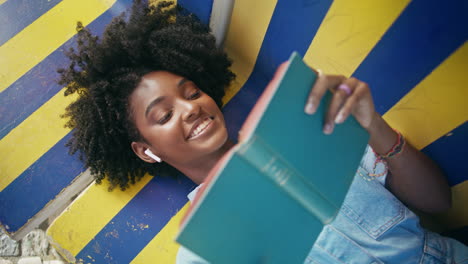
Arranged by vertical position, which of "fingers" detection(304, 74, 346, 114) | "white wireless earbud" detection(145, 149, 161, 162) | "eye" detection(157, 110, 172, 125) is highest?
"fingers" detection(304, 74, 346, 114)

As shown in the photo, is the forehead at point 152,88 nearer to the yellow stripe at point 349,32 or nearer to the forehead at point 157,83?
the forehead at point 157,83

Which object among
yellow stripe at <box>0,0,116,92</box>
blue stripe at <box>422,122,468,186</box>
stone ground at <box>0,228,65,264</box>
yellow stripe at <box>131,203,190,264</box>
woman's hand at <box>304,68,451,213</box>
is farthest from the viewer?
stone ground at <box>0,228,65,264</box>

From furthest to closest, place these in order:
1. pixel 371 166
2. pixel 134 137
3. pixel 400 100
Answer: pixel 134 137 < pixel 371 166 < pixel 400 100

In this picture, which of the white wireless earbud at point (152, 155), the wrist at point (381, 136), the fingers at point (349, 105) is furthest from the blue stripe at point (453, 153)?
the white wireless earbud at point (152, 155)

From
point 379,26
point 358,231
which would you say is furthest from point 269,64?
point 358,231

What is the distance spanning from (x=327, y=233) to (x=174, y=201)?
0.72 meters

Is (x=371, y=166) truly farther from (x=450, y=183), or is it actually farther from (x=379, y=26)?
(x=379, y=26)

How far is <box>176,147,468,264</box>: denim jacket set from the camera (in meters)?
0.98

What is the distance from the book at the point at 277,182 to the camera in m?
0.51

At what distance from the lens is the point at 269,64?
52.1 inches

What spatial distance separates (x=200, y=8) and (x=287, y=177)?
3.19 ft

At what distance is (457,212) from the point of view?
1084mm

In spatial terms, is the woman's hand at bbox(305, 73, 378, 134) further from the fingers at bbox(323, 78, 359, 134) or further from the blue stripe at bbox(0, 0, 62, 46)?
the blue stripe at bbox(0, 0, 62, 46)

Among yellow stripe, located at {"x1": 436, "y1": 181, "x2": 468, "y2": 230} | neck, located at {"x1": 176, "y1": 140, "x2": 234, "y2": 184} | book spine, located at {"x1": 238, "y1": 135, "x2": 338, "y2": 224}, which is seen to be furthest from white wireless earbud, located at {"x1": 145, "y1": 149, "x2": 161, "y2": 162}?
yellow stripe, located at {"x1": 436, "y1": 181, "x2": 468, "y2": 230}
